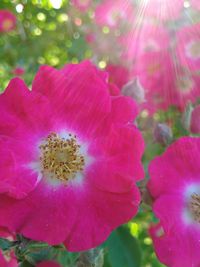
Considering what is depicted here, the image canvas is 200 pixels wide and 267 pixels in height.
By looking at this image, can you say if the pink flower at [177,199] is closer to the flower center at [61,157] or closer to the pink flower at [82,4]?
the flower center at [61,157]

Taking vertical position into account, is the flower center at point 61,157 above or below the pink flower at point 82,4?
above

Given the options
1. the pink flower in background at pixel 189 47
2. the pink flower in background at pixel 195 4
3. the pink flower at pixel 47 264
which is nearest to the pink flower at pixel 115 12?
the pink flower in background at pixel 195 4

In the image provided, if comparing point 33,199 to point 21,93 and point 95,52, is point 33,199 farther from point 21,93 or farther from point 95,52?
point 95,52

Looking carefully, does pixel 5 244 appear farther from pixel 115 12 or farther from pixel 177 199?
pixel 115 12

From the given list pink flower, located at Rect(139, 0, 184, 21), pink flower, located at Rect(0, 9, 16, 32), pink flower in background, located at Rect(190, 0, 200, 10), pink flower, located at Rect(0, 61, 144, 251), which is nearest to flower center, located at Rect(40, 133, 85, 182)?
pink flower, located at Rect(0, 61, 144, 251)

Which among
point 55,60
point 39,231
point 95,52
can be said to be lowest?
point 55,60

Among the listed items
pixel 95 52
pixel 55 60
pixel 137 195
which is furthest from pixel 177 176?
pixel 55 60
